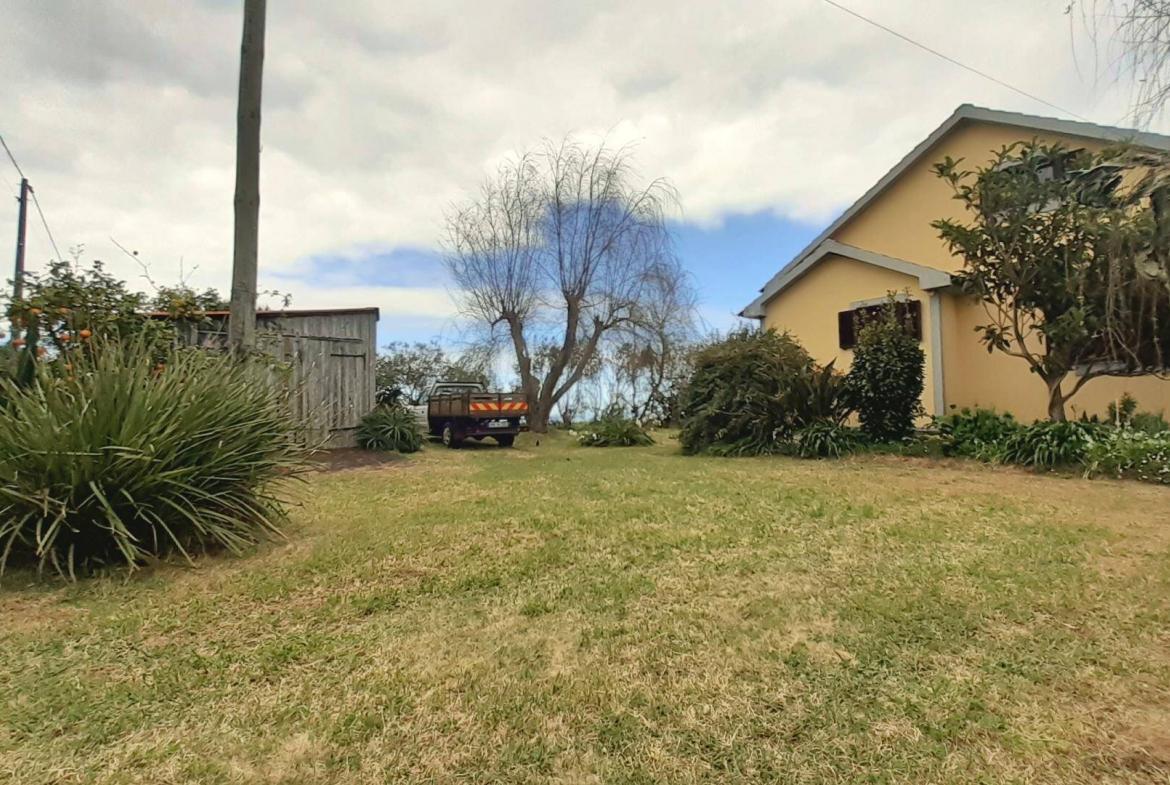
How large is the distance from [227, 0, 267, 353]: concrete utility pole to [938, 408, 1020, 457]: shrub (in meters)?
9.46

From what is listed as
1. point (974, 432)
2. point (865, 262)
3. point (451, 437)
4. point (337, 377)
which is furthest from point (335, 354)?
point (974, 432)

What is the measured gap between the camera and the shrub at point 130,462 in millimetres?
3664

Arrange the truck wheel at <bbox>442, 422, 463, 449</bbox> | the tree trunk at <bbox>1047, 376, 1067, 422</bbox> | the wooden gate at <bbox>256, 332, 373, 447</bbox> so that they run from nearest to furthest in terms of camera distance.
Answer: the tree trunk at <bbox>1047, 376, 1067, 422</bbox>, the wooden gate at <bbox>256, 332, 373, 447</bbox>, the truck wheel at <bbox>442, 422, 463, 449</bbox>

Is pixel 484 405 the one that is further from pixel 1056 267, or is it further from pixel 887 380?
pixel 1056 267

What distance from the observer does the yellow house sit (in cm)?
1037

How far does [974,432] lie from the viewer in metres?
9.01

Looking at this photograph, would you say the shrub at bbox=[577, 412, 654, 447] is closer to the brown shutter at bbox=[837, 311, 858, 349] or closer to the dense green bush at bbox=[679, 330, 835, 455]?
the dense green bush at bbox=[679, 330, 835, 455]

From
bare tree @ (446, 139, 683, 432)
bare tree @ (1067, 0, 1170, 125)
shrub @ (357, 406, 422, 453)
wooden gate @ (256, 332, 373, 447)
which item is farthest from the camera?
bare tree @ (446, 139, 683, 432)

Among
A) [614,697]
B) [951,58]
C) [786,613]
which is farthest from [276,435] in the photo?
[951,58]

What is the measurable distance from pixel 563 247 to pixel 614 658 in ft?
50.0

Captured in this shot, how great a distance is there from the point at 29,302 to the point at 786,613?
7.20 meters

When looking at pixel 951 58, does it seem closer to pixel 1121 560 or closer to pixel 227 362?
pixel 1121 560

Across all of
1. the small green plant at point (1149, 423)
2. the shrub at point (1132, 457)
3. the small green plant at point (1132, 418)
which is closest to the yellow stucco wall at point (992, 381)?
the small green plant at point (1132, 418)

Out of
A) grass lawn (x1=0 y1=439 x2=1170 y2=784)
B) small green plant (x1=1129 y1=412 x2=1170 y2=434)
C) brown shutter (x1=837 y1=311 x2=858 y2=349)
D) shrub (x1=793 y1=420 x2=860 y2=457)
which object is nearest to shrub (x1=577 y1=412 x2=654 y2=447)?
shrub (x1=793 y1=420 x2=860 y2=457)
